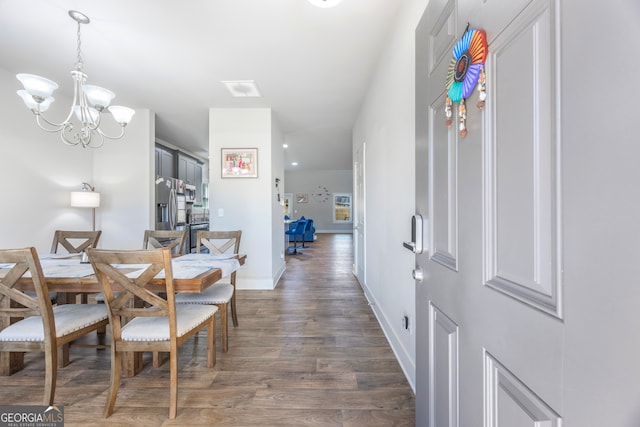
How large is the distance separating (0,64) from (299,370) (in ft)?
13.7

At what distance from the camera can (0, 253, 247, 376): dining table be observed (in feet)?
5.53

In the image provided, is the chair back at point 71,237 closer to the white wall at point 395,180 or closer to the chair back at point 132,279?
the chair back at point 132,279

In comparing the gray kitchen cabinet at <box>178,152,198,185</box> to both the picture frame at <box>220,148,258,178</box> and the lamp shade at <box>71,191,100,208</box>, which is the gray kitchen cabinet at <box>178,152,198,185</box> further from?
the picture frame at <box>220,148,258,178</box>

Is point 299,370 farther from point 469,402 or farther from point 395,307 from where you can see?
point 469,402

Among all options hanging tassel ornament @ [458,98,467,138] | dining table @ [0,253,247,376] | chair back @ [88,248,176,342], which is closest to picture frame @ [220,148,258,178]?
dining table @ [0,253,247,376]

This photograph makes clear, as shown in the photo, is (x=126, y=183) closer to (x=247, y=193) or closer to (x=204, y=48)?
(x=247, y=193)

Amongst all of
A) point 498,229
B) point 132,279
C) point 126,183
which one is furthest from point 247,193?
point 498,229

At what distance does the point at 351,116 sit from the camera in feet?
14.1

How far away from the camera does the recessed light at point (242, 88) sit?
3.11 meters

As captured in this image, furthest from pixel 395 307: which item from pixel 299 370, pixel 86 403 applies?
pixel 86 403

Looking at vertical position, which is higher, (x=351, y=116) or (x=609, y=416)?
(x=351, y=116)

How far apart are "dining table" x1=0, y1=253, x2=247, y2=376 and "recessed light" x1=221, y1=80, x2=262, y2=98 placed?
2081 millimetres

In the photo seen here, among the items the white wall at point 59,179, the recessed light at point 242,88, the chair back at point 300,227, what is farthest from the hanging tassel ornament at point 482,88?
the chair back at point 300,227

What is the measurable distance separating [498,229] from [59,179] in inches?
186
